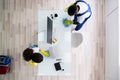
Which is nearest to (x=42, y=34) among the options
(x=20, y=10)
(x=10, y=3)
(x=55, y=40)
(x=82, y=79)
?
(x=55, y=40)

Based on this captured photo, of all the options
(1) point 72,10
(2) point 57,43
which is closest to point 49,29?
(2) point 57,43

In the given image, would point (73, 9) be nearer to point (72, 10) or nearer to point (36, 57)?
point (72, 10)

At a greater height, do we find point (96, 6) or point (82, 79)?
point (96, 6)

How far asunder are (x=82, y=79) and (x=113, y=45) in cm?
64

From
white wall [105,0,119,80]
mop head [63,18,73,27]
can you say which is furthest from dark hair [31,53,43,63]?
white wall [105,0,119,80]

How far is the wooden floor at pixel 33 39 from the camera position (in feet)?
7.97

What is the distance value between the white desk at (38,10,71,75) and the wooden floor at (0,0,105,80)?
2.3 inches

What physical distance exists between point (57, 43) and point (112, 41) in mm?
677

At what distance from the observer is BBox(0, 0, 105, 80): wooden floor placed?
243 cm

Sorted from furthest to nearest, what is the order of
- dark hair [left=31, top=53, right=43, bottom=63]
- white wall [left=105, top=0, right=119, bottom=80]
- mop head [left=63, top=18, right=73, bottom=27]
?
mop head [left=63, top=18, right=73, bottom=27]
dark hair [left=31, top=53, right=43, bottom=63]
white wall [left=105, top=0, right=119, bottom=80]

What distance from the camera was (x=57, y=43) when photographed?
7.96 feet

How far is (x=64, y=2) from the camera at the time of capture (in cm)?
248

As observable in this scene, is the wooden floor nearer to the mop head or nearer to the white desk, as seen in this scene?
the white desk

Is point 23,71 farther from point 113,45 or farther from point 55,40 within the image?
point 113,45
